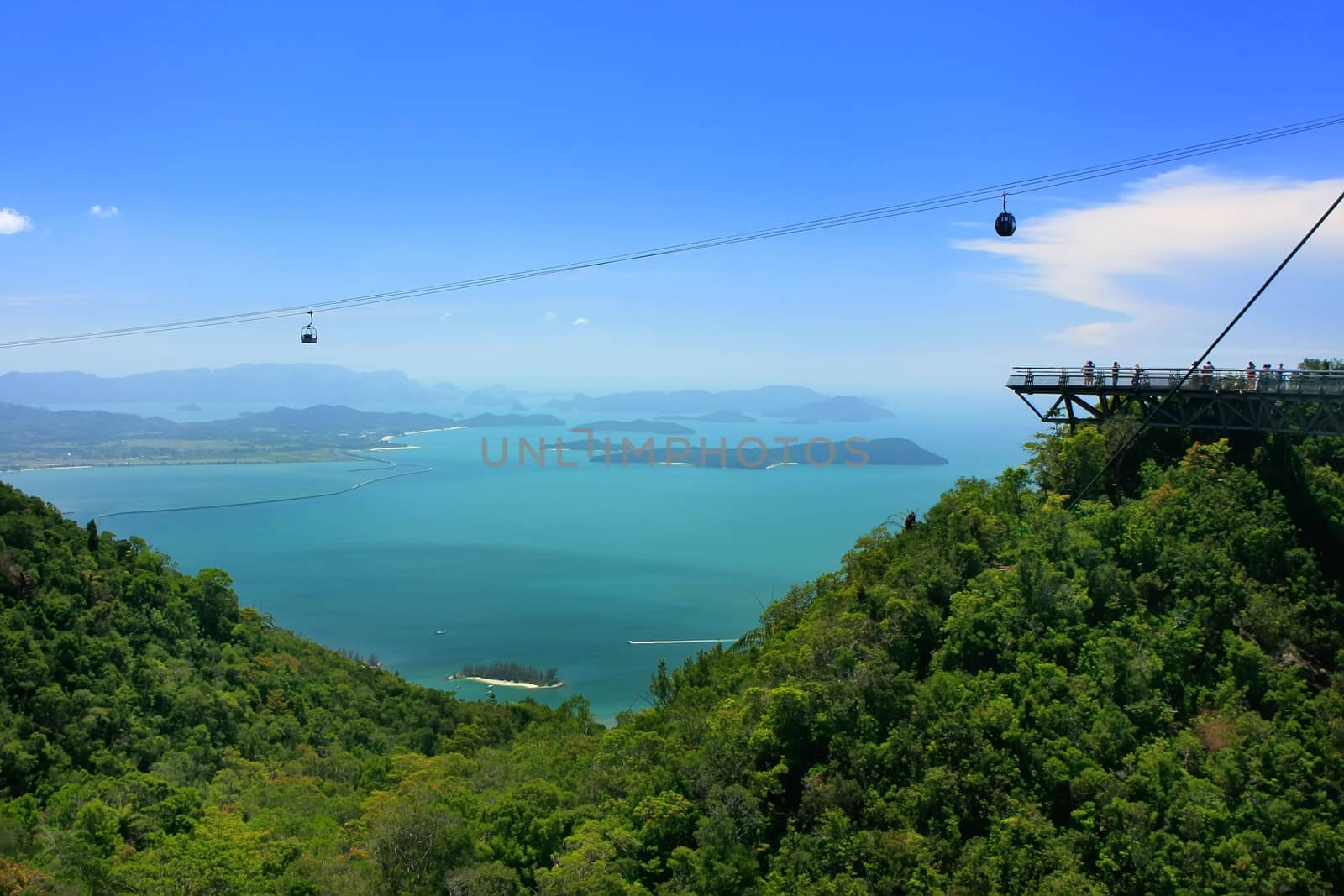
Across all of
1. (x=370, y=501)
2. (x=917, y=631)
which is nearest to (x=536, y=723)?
(x=917, y=631)

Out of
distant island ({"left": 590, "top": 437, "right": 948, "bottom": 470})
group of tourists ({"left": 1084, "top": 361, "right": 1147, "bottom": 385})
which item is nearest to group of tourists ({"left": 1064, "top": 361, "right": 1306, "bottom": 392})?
group of tourists ({"left": 1084, "top": 361, "right": 1147, "bottom": 385})

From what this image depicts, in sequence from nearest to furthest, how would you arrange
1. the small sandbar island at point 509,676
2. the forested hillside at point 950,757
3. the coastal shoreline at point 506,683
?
the forested hillside at point 950,757 → the coastal shoreline at point 506,683 → the small sandbar island at point 509,676

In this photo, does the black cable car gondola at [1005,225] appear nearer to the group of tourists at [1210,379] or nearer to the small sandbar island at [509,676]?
the group of tourists at [1210,379]

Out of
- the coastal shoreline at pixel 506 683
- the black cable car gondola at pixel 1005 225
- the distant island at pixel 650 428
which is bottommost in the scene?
the coastal shoreline at pixel 506 683

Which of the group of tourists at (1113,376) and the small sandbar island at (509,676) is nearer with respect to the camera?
the group of tourists at (1113,376)

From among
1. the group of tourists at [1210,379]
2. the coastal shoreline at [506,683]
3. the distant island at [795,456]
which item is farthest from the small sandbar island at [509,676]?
the distant island at [795,456]

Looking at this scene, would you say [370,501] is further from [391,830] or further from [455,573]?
[391,830]
